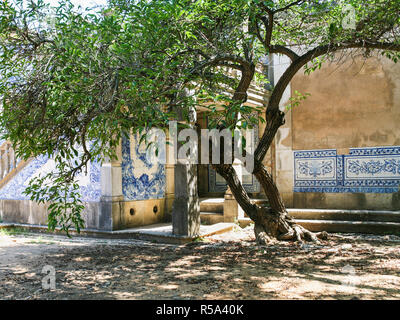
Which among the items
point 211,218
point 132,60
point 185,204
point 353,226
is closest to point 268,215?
point 185,204

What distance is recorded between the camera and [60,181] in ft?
20.2

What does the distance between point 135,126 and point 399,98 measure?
20.5 ft

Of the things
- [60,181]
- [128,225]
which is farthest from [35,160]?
[60,181]

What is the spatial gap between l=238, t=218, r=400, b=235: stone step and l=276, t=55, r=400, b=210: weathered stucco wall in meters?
0.79

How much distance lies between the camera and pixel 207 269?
5430 mm

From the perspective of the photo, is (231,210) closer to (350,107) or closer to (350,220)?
(350,220)

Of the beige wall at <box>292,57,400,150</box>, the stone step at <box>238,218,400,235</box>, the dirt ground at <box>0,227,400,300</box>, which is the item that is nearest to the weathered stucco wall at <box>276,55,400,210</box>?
the beige wall at <box>292,57,400,150</box>

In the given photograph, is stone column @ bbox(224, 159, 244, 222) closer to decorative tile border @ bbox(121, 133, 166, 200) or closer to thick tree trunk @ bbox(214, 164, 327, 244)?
decorative tile border @ bbox(121, 133, 166, 200)

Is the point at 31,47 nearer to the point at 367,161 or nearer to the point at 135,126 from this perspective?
the point at 135,126

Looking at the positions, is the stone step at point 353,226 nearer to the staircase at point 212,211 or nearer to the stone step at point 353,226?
the stone step at point 353,226

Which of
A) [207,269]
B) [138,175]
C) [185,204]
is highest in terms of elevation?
[138,175]

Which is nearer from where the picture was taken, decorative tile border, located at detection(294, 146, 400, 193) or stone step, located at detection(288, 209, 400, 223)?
stone step, located at detection(288, 209, 400, 223)

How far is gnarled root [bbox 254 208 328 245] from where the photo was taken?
6.97m

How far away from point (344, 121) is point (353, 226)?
2.38m
